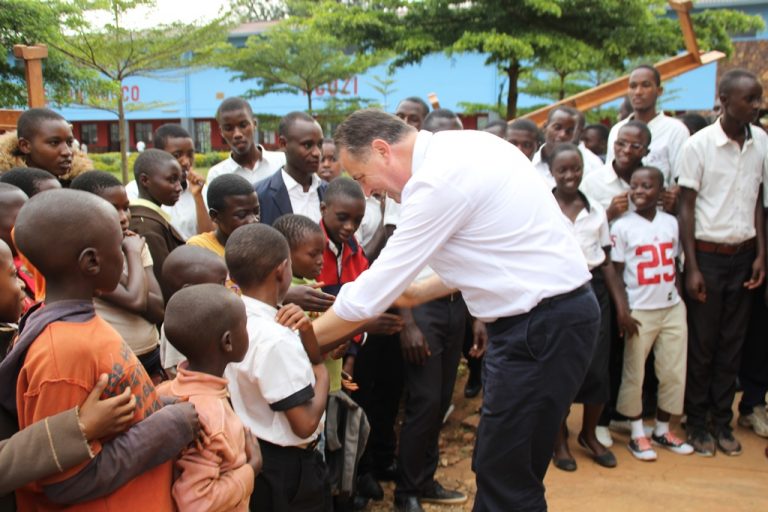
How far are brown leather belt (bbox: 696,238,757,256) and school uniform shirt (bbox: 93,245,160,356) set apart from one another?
3566mm

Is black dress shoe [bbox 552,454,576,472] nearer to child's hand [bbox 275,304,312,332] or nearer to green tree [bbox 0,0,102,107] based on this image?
child's hand [bbox 275,304,312,332]

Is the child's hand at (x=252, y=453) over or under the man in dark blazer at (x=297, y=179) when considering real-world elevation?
under

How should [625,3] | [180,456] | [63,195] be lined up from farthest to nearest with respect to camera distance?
1. [625,3]
2. [180,456]
3. [63,195]

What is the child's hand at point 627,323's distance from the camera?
174 inches

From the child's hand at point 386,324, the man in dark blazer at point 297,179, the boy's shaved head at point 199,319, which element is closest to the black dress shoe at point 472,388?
the man in dark blazer at point 297,179

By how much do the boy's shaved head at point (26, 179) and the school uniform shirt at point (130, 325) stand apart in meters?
0.53

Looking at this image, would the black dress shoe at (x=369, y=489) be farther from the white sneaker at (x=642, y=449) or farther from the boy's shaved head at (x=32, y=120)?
the boy's shaved head at (x=32, y=120)

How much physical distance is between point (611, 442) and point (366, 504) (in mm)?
1848

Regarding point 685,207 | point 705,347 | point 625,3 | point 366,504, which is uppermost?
point 625,3

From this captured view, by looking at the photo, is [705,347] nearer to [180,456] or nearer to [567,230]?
[567,230]

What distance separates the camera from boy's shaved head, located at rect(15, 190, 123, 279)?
5.44ft

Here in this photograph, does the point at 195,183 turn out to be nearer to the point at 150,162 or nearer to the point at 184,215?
the point at 184,215

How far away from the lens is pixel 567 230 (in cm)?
268

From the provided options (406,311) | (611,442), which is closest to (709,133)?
(611,442)
